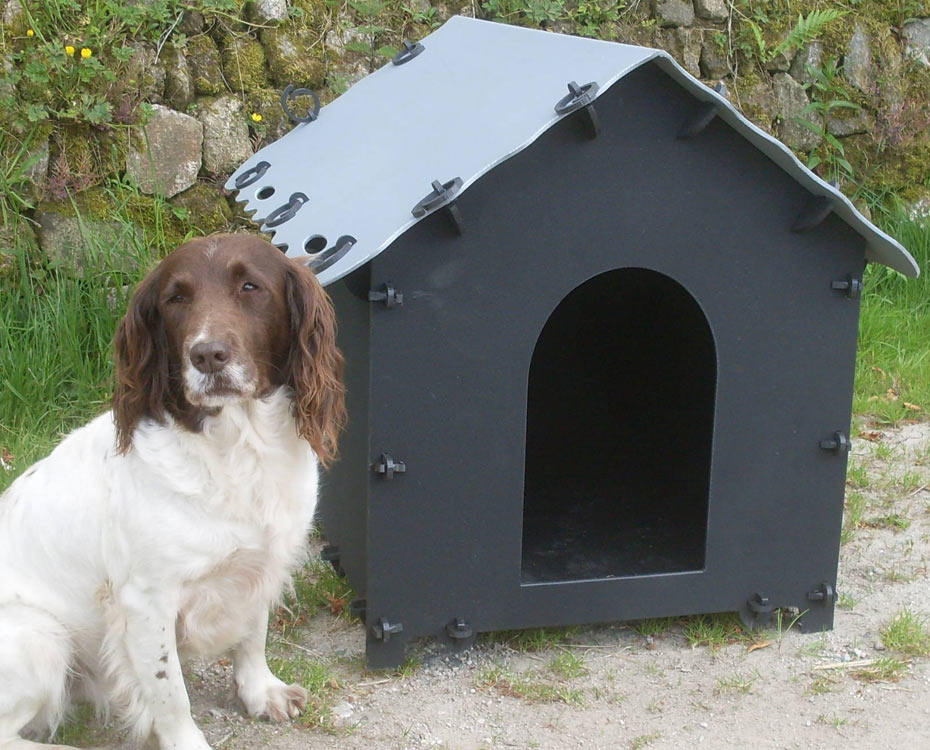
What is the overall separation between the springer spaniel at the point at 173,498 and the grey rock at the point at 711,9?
380 centimetres

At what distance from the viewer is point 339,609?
11.4 ft

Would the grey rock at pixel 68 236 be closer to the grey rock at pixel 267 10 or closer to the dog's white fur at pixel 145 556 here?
the grey rock at pixel 267 10

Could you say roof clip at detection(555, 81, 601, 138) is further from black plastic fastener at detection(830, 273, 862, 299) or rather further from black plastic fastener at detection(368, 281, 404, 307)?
black plastic fastener at detection(830, 273, 862, 299)

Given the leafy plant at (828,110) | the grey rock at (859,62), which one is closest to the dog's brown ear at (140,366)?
the leafy plant at (828,110)

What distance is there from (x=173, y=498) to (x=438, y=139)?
1.17m

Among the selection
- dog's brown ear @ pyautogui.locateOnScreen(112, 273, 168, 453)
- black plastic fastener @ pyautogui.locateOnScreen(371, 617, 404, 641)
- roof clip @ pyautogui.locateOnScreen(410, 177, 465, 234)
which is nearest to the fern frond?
roof clip @ pyautogui.locateOnScreen(410, 177, 465, 234)

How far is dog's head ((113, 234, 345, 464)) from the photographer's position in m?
2.42

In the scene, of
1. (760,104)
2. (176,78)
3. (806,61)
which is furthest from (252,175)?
(806,61)

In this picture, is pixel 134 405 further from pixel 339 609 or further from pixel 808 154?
pixel 808 154

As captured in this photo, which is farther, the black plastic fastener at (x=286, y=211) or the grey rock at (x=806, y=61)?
the grey rock at (x=806, y=61)

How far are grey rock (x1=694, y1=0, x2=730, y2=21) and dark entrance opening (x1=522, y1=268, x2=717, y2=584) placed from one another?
211cm

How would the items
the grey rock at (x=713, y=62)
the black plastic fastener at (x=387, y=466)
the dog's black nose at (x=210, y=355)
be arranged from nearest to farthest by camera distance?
the dog's black nose at (x=210, y=355) < the black plastic fastener at (x=387, y=466) < the grey rock at (x=713, y=62)

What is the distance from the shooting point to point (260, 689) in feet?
9.71

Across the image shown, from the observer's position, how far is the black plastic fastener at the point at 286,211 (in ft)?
10.4
